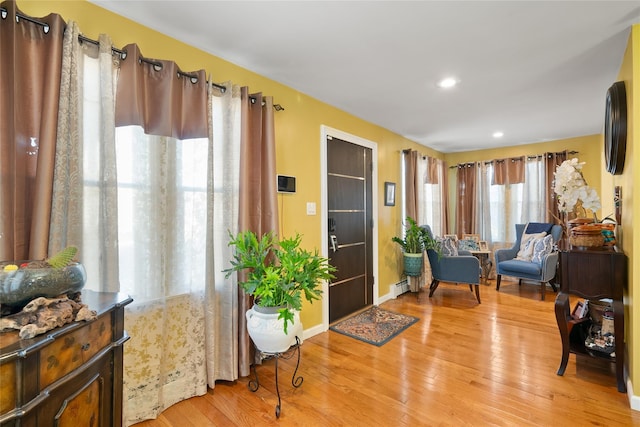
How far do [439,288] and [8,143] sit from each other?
4.99 m

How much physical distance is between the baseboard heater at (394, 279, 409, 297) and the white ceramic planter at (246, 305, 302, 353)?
2.72m

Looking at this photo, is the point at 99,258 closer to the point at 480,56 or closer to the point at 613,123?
the point at 480,56

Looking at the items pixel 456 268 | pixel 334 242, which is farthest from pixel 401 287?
pixel 334 242

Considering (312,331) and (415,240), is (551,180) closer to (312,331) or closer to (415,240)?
(415,240)

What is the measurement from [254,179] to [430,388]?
198cm

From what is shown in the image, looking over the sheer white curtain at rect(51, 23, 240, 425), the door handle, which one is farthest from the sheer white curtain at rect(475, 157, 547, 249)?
the sheer white curtain at rect(51, 23, 240, 425)

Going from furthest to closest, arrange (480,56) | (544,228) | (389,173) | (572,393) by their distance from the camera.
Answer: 1. (544,228)
2. (389,173)
3. (480,56)
4. (572,393)

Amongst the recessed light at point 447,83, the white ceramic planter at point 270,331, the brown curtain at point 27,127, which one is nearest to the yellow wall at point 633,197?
the recessed light at point 447,83

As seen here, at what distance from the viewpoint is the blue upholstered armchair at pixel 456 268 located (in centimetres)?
384

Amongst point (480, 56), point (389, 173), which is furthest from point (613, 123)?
point (389, 173)

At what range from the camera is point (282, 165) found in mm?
2658

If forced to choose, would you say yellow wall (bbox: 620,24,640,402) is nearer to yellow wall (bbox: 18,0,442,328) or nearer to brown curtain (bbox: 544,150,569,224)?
yellow wall (bbox: 18,0,442,328)

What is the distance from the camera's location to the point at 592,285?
2072 mm

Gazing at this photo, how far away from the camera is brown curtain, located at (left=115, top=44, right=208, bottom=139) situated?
5.41ft
